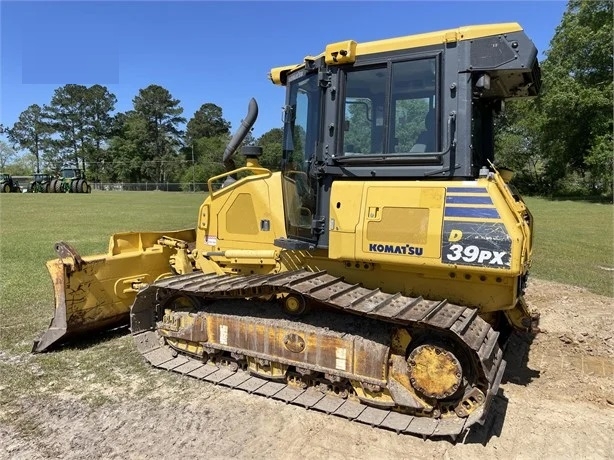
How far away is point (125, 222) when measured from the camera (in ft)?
71.6

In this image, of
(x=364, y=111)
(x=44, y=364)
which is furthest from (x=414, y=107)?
(x=44, y=364)

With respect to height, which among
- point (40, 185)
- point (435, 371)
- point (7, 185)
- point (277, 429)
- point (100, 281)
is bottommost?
point (277, 429)

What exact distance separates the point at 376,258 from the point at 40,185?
2310 inches

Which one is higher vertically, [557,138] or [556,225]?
[557,138]

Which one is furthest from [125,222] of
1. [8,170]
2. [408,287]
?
[8,170]

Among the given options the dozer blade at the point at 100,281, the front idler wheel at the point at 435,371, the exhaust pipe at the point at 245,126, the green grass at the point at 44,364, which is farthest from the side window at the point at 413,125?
the dozer blade at the point at 100,281

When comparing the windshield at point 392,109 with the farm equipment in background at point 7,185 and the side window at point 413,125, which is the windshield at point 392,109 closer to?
the side window at point 413,125

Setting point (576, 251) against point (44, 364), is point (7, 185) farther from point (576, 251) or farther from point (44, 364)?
point (44, 364)

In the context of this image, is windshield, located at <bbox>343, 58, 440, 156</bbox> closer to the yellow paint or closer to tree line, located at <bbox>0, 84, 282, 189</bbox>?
the yellow paint

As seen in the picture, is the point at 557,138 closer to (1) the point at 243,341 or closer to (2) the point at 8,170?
(1) the point at 243,341

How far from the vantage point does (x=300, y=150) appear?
17.4 feet

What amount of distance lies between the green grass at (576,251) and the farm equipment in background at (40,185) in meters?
49.1

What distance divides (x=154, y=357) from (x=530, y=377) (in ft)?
13.1

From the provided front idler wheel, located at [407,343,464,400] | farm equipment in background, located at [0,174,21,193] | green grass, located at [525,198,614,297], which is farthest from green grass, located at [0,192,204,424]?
farm equipment in background, located at [0,174,21,193]
